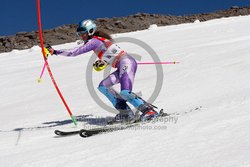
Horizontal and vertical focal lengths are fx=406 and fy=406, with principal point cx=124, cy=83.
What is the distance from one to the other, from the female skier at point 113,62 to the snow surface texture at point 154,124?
649 millimetres

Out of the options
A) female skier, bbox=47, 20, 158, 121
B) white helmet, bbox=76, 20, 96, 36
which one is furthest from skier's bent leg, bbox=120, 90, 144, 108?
white helmet, bbox=76, 20, 96, 36

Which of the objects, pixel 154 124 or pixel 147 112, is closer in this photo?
pixel 154 124

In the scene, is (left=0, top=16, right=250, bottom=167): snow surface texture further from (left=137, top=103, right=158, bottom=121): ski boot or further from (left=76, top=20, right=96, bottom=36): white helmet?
(left=76, top=20, right=96, bottom=36): white helmet

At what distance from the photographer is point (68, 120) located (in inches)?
322

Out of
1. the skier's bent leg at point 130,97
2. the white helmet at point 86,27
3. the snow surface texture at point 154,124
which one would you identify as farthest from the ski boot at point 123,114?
the white helmet at point 86,27

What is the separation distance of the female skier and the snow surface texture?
2.13 feet

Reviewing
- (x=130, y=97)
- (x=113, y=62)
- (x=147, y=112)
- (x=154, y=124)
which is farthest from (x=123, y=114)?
(x=154, y=124)

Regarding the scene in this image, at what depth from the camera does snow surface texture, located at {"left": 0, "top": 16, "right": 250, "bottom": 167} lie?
155 inches

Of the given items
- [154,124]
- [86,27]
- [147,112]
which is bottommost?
[154,124]

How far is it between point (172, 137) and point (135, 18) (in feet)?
170

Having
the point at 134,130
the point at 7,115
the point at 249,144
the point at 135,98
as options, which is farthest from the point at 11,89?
the point at 249,144

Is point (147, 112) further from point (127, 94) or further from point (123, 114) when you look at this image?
point (123, 114)

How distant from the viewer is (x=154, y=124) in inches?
219

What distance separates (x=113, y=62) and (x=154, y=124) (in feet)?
6.02
